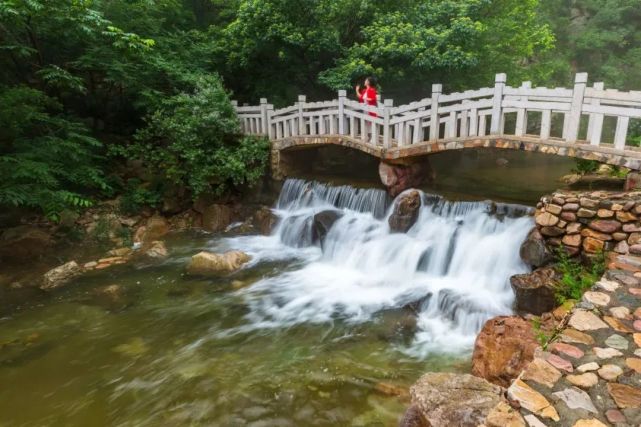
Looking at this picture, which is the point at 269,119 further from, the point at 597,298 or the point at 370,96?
the point at 597,298

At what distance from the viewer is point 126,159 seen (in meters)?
13.1

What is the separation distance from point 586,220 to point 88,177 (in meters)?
10.6

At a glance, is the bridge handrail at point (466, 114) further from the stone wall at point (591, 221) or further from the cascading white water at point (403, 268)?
the cascading white water at point (403, 268)

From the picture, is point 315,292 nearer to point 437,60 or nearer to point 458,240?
point 458,240

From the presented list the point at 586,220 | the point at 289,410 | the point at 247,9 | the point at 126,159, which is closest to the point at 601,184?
the point at 586,220

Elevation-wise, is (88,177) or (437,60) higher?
(437,60)

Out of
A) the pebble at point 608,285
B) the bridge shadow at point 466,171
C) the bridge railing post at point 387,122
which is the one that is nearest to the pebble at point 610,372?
the pebble at point 608,285

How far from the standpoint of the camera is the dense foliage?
9789 millimetres

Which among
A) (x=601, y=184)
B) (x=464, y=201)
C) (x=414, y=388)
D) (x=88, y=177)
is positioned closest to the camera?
(x=414, y=388)

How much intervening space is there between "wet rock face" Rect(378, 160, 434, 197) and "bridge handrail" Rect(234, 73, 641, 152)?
1.93 ft

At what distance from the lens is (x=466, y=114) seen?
28.3 feet

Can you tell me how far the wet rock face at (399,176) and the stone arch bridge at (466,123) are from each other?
0.22 metres

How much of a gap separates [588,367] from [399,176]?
7.43 metres

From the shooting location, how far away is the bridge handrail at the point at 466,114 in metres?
6.87
